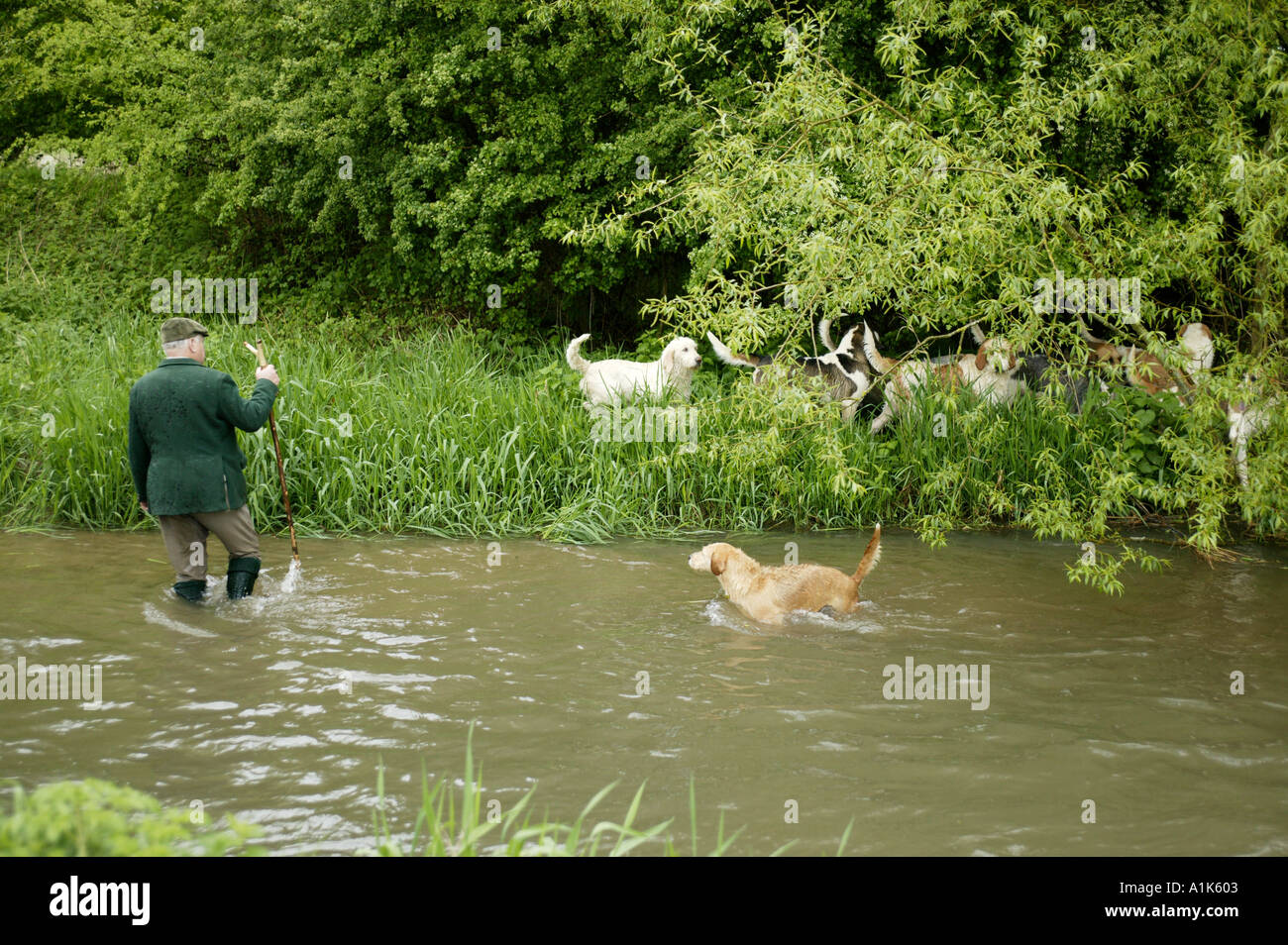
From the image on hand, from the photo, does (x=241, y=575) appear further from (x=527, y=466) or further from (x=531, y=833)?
(x=531, y=833)

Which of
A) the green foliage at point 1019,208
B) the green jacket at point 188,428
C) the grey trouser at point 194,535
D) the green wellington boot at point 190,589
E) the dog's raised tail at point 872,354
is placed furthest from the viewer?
the dog's raised tail at point 872,354

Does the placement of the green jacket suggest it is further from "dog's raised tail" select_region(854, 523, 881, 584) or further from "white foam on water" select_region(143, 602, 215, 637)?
"dog's raised tail" select_region(854, 523, 881, 584)

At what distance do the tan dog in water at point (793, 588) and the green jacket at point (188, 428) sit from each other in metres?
3.55

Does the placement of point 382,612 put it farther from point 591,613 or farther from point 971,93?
point 971,93

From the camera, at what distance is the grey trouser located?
726 centimetres

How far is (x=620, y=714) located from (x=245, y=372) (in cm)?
775

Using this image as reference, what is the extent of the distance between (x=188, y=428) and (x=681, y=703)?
157 inches

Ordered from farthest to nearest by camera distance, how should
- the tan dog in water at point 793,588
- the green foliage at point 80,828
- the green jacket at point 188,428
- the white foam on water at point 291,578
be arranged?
the white foam on water at point 291,578, the green jacket at point 188,428, the tan dog in water at point 793,588, the green foliage at point 80,828

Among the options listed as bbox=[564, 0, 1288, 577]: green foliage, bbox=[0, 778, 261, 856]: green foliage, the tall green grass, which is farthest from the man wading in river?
bbox=[0, 778, 261, 856]: green foliage

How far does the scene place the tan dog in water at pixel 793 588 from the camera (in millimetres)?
6922

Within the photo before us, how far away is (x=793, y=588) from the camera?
6926mm

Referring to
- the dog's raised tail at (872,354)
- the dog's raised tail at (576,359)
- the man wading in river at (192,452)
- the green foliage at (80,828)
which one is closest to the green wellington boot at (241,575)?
the man wading in river at (192,452)

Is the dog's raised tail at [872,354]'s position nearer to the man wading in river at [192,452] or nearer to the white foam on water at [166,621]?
the man wading in river at [192,452]
